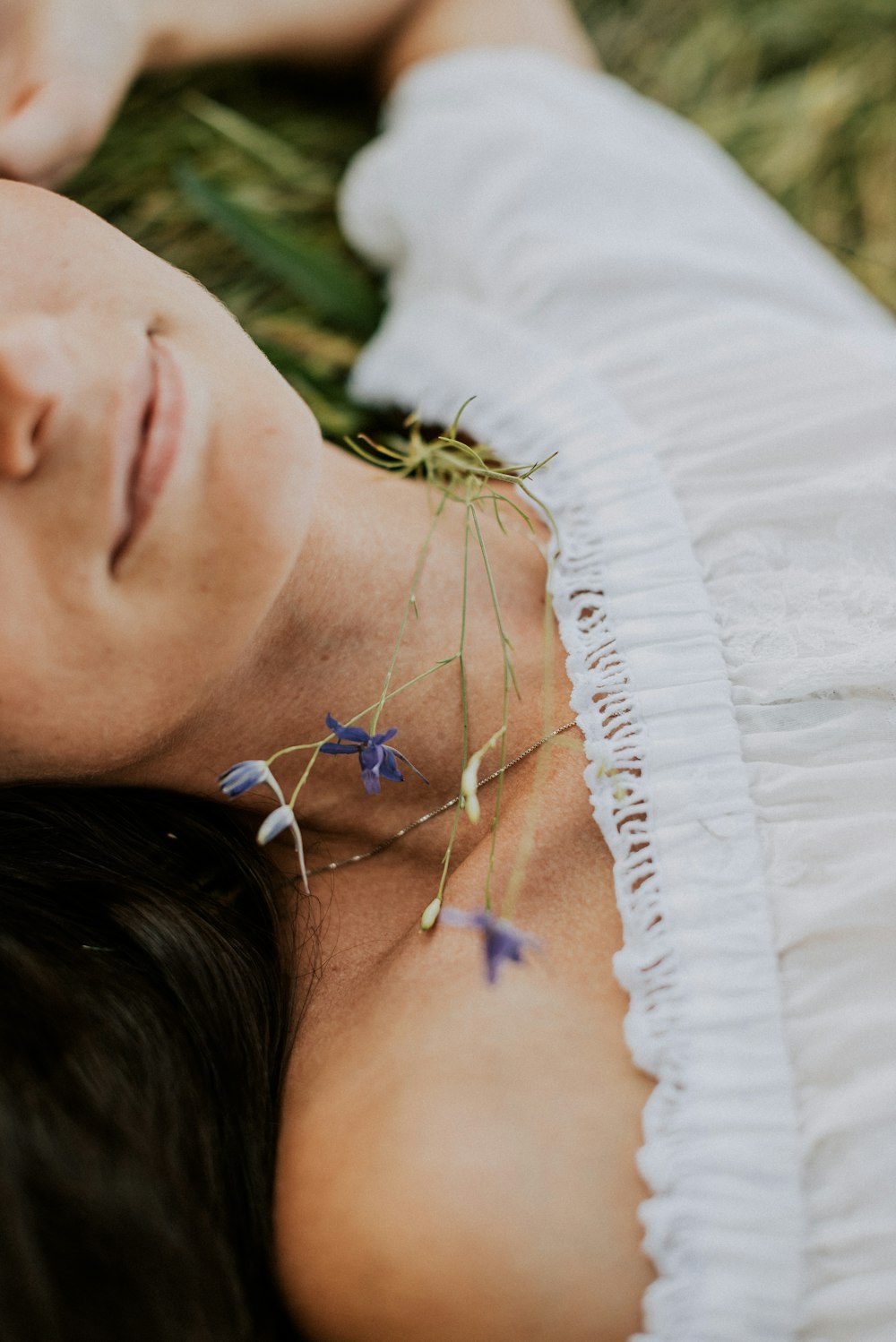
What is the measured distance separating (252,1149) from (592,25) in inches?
85.9

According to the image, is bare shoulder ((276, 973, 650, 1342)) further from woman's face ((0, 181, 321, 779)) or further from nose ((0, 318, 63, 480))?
nose ((0, 318, 63, 480))

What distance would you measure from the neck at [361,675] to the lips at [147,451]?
8.0 inches

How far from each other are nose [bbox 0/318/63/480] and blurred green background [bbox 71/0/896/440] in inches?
25.2

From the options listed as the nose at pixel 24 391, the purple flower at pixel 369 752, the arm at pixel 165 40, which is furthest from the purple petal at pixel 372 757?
the arm at pixel 165 40

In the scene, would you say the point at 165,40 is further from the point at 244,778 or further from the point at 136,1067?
the point at 136,1067

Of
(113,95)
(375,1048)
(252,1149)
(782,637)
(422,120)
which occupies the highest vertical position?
(422,120)

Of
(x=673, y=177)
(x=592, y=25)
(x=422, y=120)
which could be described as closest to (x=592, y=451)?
(x=673, y=177)

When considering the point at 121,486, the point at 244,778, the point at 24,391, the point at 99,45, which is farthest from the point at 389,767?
the point at 99,45

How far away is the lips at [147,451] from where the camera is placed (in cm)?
90

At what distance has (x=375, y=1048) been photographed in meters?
0.98

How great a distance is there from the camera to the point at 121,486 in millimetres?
885

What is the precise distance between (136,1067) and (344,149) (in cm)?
Answer: 161

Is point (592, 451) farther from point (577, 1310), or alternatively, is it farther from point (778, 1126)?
point (577, 1310)

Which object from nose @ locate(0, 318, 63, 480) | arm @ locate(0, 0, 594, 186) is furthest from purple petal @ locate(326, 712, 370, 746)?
arm @ locate(0, 0, 594, 186)
